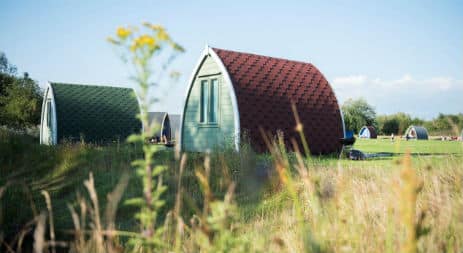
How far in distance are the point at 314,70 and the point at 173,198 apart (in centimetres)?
946

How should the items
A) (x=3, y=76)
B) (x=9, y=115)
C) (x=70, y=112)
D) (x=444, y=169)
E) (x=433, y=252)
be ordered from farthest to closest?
1. (x=3, y=76)
2. (x=9, y=115)
3. (x=70, y=112)
4. (x=444, y=169)
5. (x=433, y=252)

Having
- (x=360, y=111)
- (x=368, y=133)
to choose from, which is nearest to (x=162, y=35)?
(x=368, y=133)

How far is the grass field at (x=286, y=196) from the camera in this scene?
81.6 inches

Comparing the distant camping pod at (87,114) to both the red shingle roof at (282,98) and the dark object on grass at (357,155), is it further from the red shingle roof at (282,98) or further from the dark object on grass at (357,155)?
the dark object on grass at (357,155)

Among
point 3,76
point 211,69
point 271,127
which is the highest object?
point 3,76

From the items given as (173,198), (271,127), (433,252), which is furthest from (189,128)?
(433,252)

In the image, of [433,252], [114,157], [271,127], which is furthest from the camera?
[271,127]

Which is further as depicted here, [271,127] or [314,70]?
[314,70]

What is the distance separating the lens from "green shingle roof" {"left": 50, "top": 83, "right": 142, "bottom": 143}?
17344 millimetres

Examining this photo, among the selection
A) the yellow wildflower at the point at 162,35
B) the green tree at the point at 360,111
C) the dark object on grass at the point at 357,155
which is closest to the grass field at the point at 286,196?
the yellow wildflower at the point at 162,35

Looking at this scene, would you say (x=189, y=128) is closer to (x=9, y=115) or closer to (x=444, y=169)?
(x=444, y=169)

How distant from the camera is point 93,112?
18094 millimetres

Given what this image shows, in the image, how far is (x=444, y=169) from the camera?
204 inches

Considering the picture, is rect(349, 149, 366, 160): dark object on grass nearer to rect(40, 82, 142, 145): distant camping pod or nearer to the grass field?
the grass field
